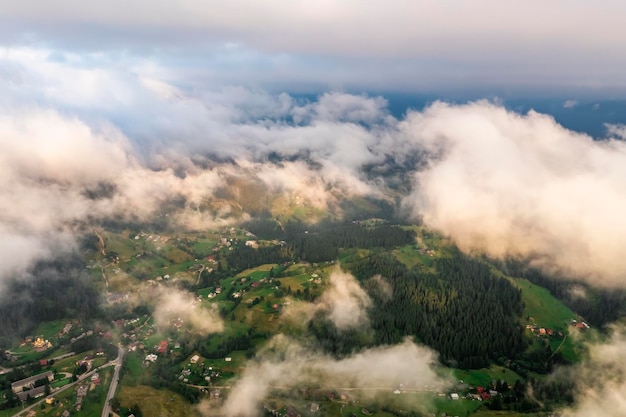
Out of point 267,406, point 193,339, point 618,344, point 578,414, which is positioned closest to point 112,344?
point 193,339

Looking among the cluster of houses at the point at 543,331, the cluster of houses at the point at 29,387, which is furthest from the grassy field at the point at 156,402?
the cluster of houses at the point at 543,331

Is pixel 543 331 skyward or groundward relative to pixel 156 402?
groundward

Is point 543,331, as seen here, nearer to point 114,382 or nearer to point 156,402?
point 156,402

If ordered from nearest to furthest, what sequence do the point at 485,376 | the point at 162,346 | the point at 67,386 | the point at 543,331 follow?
the point at 67,386
the point at 485,376
the point at 162,346
the point at 543,331

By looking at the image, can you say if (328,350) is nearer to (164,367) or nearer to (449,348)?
(449,348)

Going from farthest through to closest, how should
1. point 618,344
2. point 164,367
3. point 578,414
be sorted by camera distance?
point 618,344
point 164,367
point 578,414

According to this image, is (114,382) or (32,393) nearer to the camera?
(32,393)

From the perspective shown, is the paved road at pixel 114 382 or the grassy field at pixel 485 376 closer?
the paved road at pixel 114 382

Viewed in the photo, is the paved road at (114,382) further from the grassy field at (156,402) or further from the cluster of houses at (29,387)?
the cluster of houses at (29,387)

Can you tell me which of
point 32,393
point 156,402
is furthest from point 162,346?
point 32,393
